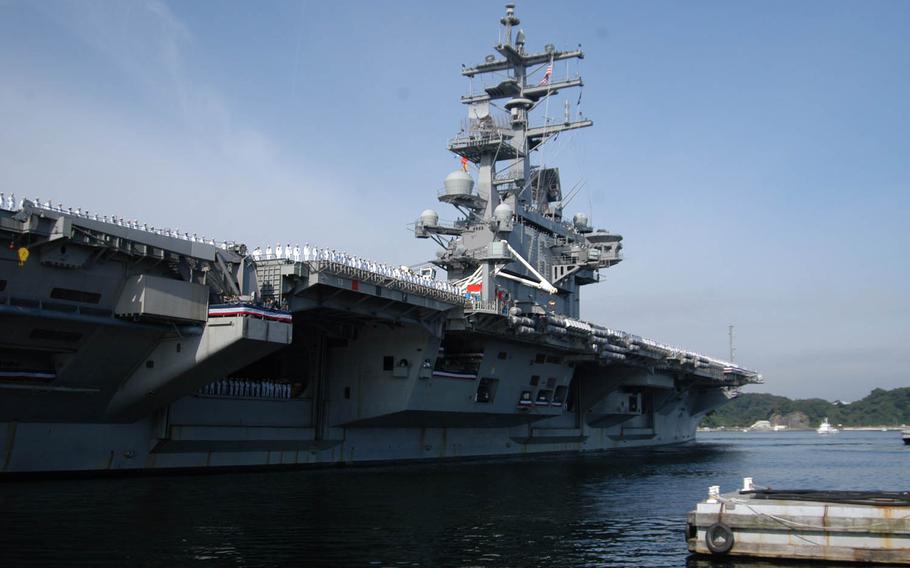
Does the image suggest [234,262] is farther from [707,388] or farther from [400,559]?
[707,388]

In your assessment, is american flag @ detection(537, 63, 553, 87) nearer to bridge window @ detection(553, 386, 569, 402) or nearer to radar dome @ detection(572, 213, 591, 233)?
radar dome @ detection(572, 213, 591, 233)

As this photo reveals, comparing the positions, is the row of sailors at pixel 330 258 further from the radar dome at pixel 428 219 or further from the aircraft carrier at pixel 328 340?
the radar dome at pixel 428 219

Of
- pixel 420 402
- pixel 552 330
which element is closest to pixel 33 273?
pixel 420 402

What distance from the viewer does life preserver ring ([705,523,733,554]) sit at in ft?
36.3

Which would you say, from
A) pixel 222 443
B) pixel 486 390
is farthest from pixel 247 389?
pixel 486 390

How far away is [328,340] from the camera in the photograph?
2681 centimetres

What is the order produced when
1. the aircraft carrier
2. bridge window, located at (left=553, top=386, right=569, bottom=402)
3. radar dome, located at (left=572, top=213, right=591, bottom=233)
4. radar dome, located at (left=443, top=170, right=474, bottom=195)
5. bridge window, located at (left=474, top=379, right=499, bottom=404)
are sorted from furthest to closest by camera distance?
radar dome, located at (left=572, top=213, right=591, bottom=233), bridge window, located at (left=553, top=386, right=569, bottom=402), radar dome, located at (left=443, top=170, right=474, bottom=195), bridge window, located at (left=474, top=379, right=499, bottom=404), the aircraft carrier

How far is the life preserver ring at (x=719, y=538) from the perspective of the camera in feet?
36.3

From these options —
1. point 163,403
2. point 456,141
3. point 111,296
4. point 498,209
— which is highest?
point 456,141

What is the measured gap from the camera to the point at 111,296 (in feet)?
59.7

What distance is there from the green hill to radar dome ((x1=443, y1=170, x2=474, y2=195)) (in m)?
149

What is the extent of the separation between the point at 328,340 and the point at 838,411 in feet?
586

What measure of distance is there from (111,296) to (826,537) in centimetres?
1485

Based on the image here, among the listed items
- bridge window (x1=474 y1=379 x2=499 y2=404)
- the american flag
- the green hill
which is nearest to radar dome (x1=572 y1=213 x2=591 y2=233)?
the american flag
